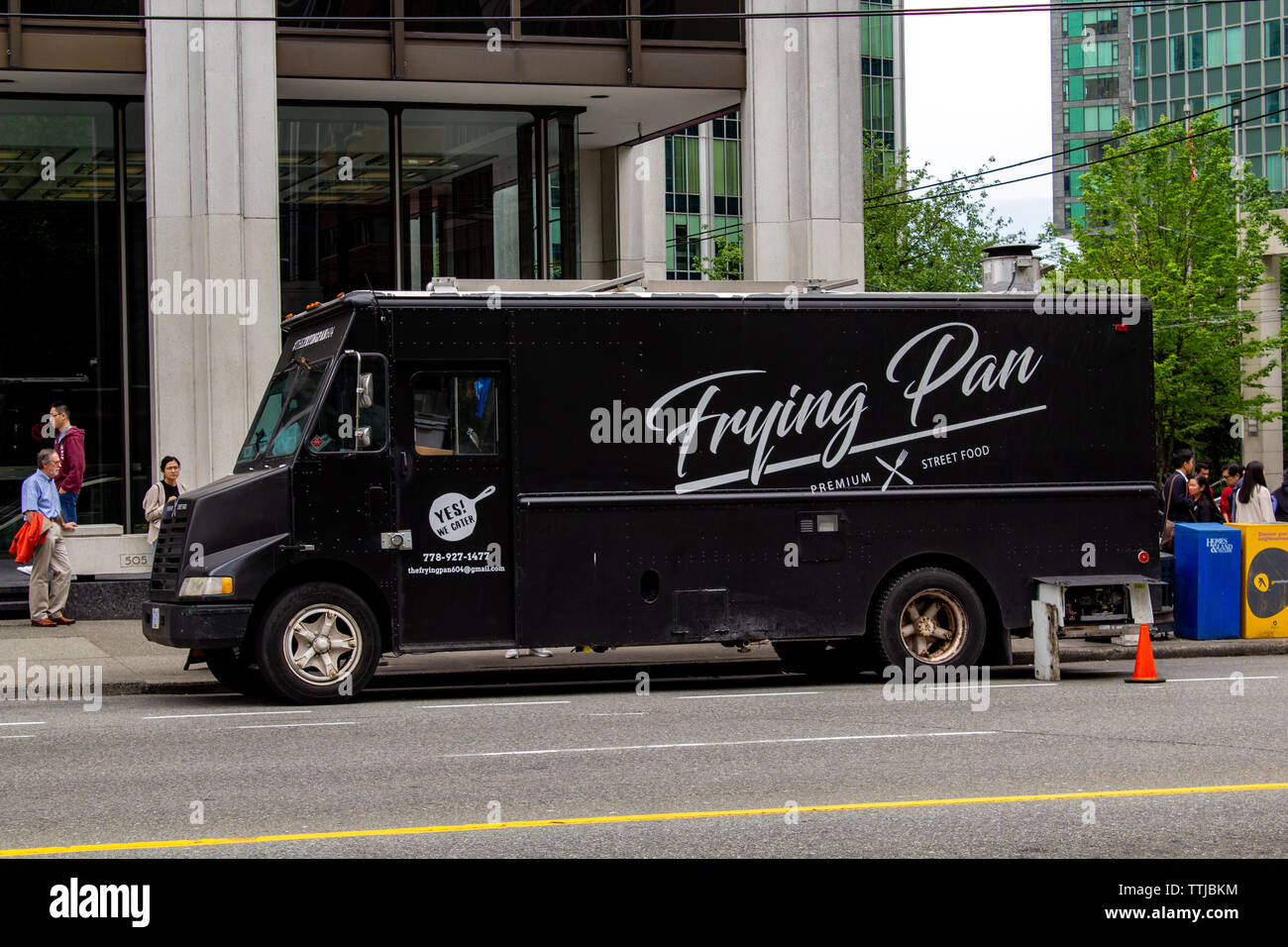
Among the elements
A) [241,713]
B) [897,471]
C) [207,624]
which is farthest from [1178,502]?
[207,624]

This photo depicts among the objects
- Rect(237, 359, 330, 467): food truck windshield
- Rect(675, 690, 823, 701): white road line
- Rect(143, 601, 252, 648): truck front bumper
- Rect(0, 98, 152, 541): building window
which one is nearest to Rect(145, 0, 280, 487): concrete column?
Rect(0, 98, 152, 541): building window

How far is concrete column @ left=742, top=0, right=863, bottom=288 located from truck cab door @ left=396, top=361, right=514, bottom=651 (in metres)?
8.23

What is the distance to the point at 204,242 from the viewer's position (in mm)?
18203

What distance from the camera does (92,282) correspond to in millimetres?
18984

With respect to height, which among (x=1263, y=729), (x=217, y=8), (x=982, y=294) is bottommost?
(x=1263, y=729)

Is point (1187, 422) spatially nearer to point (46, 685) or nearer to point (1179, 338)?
point (1179, 338)

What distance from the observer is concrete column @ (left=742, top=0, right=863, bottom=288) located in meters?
20.1

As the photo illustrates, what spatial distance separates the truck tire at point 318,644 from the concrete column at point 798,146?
30.5 ft

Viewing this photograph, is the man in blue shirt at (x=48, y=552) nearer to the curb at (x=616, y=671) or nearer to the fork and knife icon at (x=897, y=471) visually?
the curb at (x=616, y=671)

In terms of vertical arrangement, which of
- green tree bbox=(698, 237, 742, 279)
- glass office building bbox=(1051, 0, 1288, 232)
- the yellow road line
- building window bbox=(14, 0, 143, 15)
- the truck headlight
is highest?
glass office building bbox=(1051, 0, 1288, 232)

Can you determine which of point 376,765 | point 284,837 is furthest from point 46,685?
point 284,837

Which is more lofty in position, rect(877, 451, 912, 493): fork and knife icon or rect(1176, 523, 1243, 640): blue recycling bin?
rect(877, 451, 912, 493): fork and knife icon

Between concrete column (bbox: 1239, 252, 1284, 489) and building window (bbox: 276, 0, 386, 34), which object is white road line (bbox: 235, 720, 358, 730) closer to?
building window (bbox: 276, 0, 386, 34)
